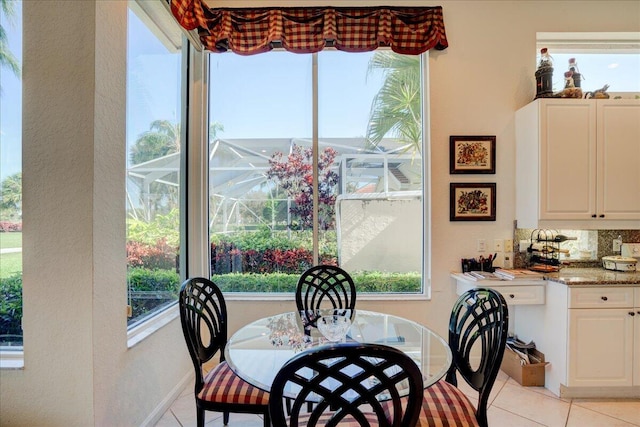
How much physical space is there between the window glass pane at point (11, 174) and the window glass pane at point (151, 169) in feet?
A: 1.64

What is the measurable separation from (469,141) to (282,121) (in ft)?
5.74

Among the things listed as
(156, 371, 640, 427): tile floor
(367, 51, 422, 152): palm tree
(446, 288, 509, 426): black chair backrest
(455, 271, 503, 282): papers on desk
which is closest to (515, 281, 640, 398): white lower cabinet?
(156, 371, 640, 427): tile floor

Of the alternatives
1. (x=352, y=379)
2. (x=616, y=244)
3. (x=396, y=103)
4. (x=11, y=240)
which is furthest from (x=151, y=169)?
(x=616, y=244)

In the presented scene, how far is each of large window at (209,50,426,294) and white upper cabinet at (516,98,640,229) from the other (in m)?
0.99

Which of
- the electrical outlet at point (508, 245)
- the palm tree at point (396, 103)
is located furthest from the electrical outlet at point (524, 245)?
the palm tree at point (396, 103)

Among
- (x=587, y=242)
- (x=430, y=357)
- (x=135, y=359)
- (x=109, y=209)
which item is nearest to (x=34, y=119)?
(x=109, y=209)

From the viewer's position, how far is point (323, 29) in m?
2.78

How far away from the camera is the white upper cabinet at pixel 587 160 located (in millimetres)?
2574

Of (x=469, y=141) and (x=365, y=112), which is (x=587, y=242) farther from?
(x=365, y=112)

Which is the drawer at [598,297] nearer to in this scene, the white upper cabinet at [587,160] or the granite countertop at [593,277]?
the granite countertop at [593,277]

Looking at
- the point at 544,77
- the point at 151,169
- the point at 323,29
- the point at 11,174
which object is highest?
the point at 323,29

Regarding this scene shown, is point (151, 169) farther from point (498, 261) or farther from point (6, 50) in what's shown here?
point (498, 261)

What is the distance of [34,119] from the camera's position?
153 cm

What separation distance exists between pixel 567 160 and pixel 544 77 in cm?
75
